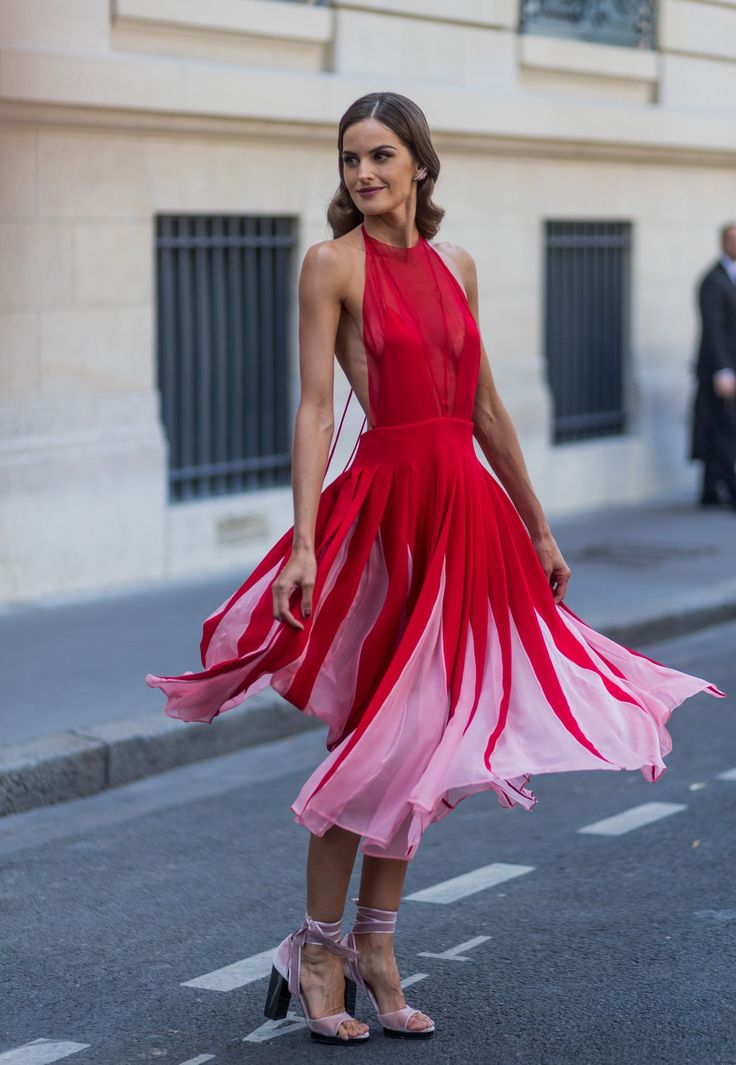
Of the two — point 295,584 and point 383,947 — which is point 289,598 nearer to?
point 295,584

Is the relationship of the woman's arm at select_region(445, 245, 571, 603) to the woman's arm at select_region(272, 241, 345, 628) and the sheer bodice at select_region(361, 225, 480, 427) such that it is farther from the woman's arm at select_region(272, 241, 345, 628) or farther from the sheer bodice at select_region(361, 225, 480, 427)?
the woman's arm at select_region(272, 241, 345, 628)

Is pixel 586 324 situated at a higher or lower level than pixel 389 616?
higher

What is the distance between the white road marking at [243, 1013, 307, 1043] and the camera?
4.04 meters

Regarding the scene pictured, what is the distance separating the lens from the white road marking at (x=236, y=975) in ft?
14.6

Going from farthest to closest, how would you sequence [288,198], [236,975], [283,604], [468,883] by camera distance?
[288,198]
[468,883]
[236,975]
[283,604]

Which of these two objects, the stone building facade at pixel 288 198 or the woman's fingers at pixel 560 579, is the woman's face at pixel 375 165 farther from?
the stone building facade at pixel 288 198

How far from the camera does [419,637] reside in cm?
389

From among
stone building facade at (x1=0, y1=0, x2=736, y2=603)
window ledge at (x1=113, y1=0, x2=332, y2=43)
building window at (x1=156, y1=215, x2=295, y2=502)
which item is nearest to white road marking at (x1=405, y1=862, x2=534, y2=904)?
stone building facade at (x1=0, y1=0, x2=736, y2=603)

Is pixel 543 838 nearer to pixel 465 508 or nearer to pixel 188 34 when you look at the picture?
pixel 465 508

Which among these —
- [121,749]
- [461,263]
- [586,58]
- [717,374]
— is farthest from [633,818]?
[586,58]

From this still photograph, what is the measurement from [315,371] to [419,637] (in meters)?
0.58

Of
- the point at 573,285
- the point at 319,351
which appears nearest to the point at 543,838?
the point at 319,351

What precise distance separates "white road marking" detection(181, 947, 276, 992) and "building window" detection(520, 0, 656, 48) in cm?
972

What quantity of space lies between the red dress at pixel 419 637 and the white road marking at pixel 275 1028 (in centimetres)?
51
